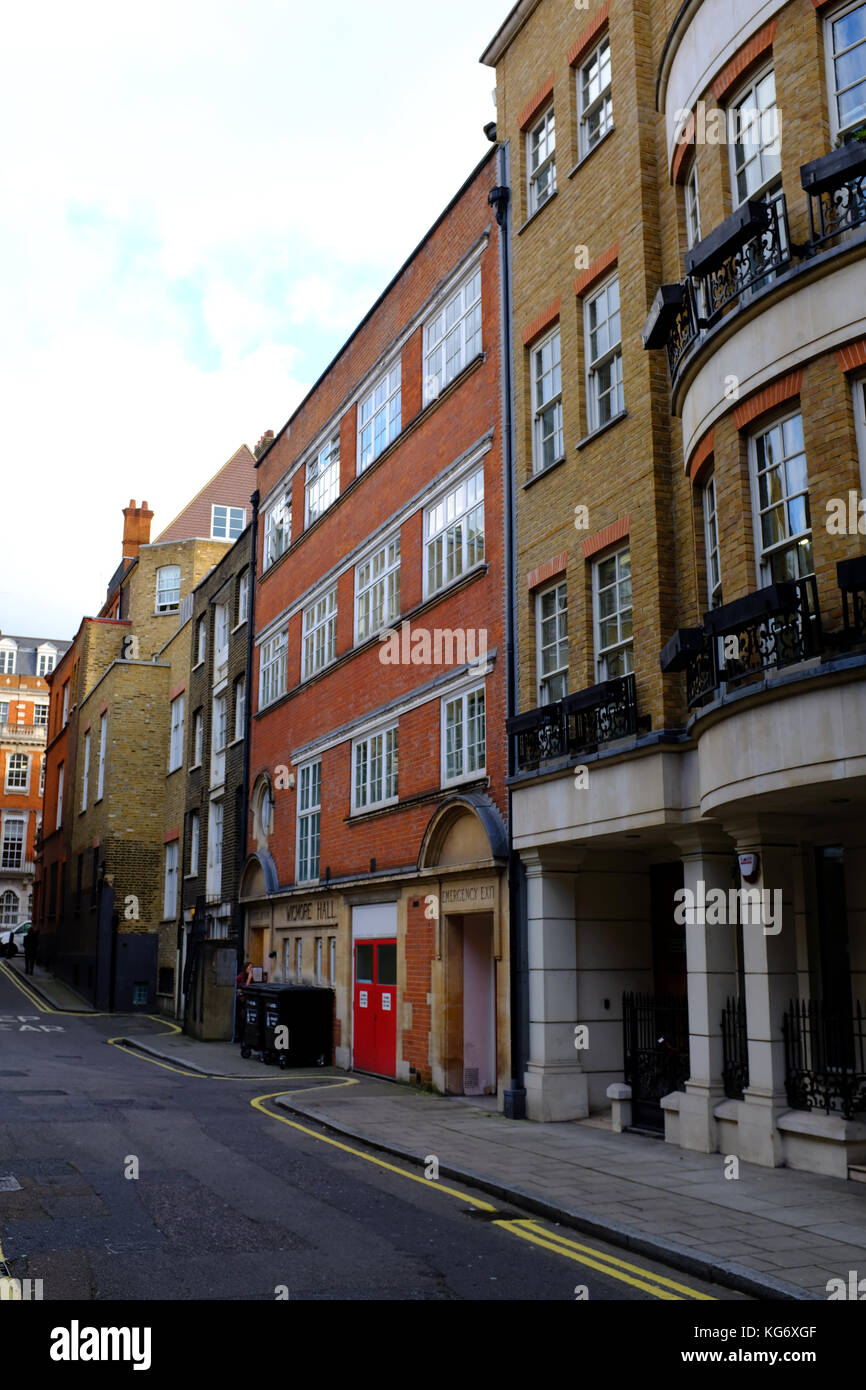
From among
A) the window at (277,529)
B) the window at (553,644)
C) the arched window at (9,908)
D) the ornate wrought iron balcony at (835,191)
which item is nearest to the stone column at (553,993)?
the window at (553,644)

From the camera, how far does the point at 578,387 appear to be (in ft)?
51.0

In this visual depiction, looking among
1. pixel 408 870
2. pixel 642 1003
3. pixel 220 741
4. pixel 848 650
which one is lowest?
pixel 642 1003

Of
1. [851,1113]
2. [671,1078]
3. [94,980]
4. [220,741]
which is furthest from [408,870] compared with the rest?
[94,980]

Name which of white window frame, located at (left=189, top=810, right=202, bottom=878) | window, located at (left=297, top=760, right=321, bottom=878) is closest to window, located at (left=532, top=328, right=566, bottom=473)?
window, located at (left=297, top=760, right=321, bottom=878)

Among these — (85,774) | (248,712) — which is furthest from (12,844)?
(248,712)

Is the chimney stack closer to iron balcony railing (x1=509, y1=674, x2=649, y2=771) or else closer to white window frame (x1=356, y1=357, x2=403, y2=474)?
white window frame (x1=356, y1=357, x2=403, y2=474)

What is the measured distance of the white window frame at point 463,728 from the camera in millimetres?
17450

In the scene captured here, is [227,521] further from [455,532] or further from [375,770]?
[455,532]

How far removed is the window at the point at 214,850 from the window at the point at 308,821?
7.19 m

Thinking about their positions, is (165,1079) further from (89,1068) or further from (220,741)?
(220,741)

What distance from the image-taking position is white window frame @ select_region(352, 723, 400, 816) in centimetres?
2091

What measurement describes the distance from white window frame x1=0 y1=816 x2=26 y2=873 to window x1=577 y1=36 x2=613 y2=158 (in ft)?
257

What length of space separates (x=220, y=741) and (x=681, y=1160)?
78.0 ft

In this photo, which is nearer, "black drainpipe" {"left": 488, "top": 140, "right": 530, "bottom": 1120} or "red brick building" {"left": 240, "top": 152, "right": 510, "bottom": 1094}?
"black drainpipe" {"left": 488, "top": 140, "right": 530, "bottom": 1120}
